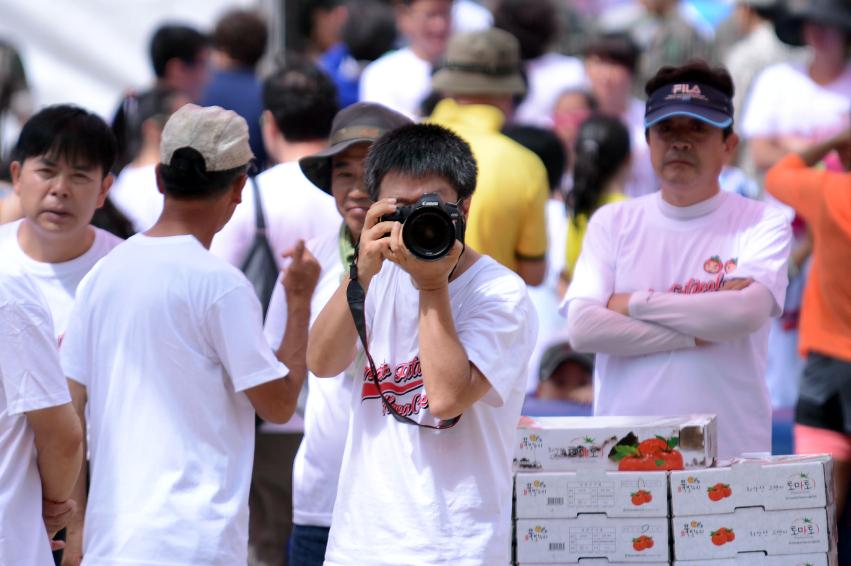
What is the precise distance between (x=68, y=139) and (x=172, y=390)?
0.99 meters

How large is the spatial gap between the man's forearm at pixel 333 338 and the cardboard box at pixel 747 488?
98 centimetres

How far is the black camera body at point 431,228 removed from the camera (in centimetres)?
307

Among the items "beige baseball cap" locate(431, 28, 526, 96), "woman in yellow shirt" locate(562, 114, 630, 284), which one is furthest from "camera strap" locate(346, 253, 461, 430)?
"woman in yellow shirt" locate(562, 114, 630, 284)

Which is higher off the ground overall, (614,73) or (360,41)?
(360,41)

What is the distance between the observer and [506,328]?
321cm

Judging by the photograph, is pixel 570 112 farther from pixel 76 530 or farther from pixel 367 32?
pixel 76 530

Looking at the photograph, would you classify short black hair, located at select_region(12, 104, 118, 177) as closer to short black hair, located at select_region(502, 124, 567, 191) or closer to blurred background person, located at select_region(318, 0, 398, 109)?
short black hair, located at select_region(502, 124, 567, 191)

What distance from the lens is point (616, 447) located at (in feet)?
12.5

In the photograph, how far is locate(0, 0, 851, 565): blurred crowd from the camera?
5.29m

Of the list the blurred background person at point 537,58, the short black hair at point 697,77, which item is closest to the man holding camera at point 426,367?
the short black hair at point 697,77

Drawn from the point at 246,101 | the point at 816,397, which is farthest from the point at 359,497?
the point at 246,101

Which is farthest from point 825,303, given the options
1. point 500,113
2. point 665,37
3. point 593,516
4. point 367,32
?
point 665,37

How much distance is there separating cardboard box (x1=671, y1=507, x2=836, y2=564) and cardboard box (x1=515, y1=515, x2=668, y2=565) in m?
0.06

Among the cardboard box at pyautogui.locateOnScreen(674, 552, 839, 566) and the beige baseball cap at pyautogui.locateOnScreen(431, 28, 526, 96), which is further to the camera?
the beige baseball cap at pyautogui.locateOnScreen(431, 28, 526, 96)
